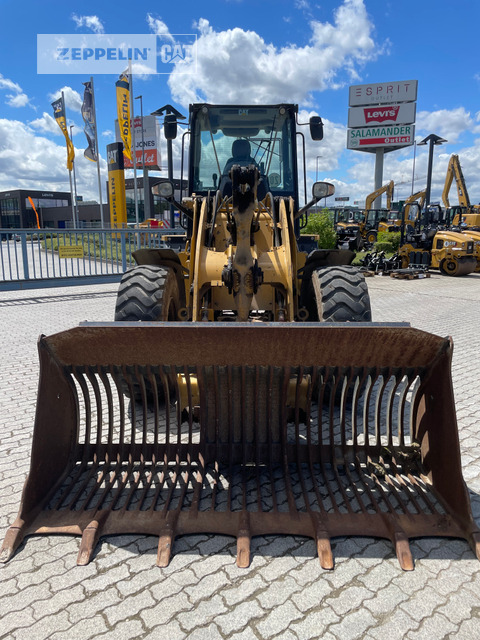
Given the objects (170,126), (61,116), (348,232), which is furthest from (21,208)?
(170,126)

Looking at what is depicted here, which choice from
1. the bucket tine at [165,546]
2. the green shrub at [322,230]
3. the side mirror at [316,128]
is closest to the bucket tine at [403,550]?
the bucket tine at [165,546]

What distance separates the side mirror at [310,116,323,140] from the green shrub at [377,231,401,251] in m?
16.9

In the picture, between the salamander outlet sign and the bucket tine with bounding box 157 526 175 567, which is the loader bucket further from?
the salamander outlet sign

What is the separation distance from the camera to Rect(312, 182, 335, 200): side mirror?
4164 millimetres

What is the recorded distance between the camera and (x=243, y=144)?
5023mm

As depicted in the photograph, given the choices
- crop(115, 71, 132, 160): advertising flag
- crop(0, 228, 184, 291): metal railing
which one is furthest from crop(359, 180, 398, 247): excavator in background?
crop(0, 228, 184, 291): metal railing

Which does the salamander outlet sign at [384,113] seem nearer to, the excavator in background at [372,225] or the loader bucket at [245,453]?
the excavator in background at [372,225]

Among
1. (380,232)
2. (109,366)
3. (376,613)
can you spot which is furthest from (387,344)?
(380,232)

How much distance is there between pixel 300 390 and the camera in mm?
3041

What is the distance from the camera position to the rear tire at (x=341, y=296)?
12.0ft

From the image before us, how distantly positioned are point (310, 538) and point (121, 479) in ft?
4.14

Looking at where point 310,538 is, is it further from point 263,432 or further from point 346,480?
point 263,432

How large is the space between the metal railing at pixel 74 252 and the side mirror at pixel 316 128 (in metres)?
7.82

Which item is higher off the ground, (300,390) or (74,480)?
(300,390)
